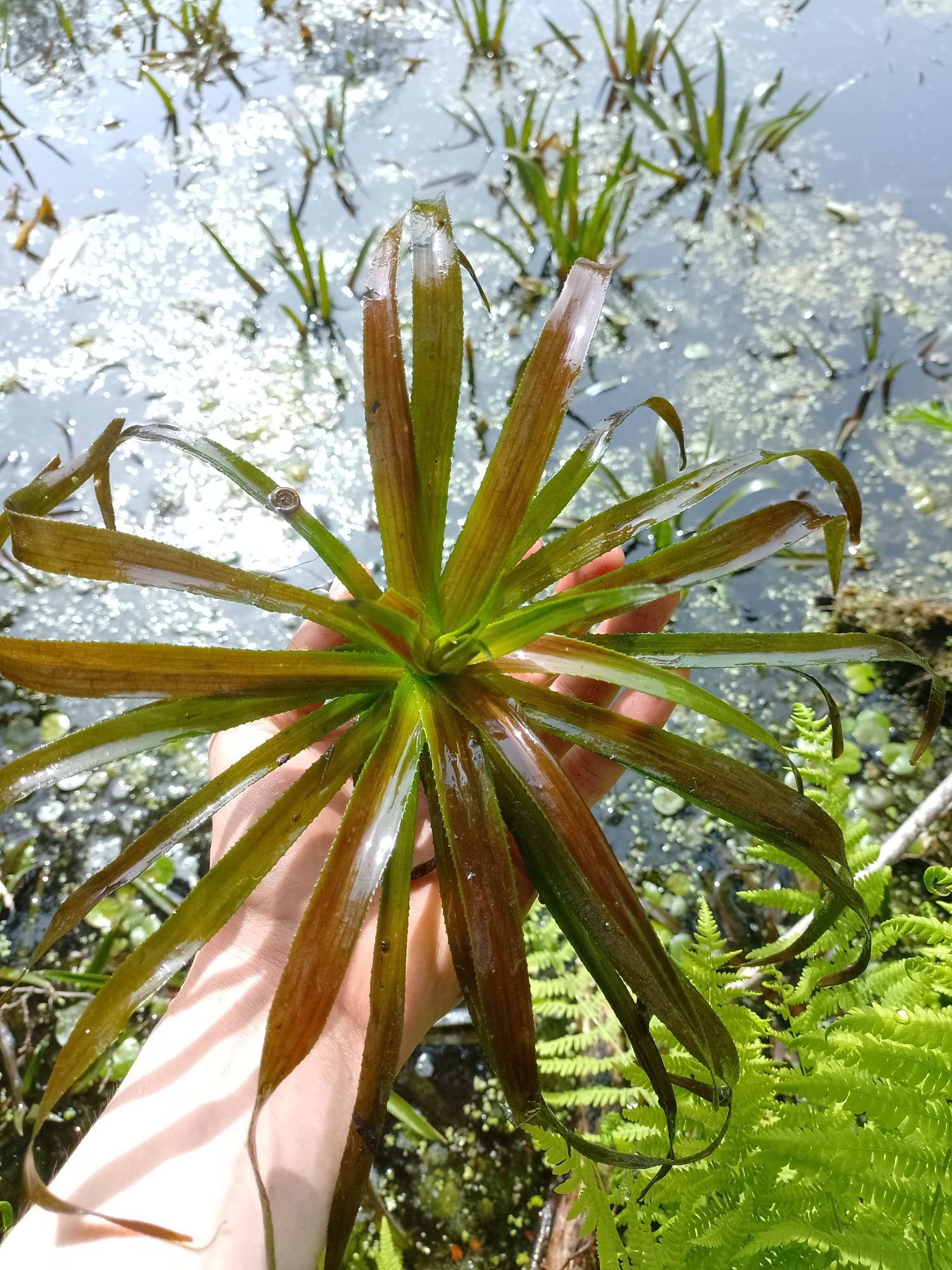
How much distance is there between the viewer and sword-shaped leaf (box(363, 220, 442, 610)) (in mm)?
1173

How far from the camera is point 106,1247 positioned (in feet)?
3.02

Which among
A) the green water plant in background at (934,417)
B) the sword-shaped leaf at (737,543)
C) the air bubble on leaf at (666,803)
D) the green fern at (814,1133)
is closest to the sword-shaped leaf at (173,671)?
the sword-shaped leaf at (737,543)

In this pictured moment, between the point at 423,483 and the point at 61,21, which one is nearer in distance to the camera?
the point at 423,483

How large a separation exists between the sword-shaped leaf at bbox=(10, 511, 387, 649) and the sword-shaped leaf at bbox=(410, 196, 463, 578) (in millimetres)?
186

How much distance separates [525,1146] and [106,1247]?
2.59 ft

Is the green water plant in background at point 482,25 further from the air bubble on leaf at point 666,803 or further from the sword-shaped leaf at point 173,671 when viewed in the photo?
the sword-shaped leaf at point 173,671

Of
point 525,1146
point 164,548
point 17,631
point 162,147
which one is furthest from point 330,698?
point 162,147

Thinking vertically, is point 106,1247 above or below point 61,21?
below

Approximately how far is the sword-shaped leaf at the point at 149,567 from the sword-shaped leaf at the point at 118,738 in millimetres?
145

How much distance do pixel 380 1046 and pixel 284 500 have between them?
628 mm

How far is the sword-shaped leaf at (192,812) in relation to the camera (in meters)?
0.97

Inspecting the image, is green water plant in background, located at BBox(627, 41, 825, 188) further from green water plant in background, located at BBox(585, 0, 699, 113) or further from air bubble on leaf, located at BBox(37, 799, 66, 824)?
air bubble on leaf, located at BBox(37, 799, 66, 824)

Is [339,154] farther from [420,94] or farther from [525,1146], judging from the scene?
[525,1146]

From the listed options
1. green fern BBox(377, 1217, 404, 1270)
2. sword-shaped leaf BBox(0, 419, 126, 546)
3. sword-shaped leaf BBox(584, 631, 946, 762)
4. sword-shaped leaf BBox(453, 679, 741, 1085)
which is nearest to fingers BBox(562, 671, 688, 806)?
sword-shaped leaf BBox(584, 631, 946, 762)
